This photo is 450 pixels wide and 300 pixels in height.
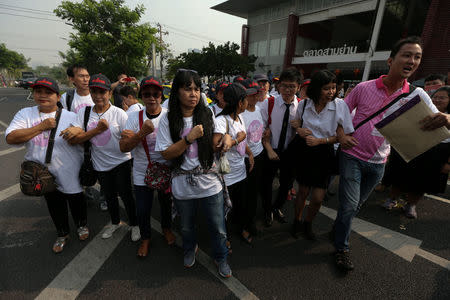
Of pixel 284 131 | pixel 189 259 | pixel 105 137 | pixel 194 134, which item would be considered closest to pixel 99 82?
pixel 105 137

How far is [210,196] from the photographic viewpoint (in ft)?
6.25

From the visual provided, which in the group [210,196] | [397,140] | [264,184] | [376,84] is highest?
[376,84]

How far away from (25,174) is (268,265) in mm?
2688

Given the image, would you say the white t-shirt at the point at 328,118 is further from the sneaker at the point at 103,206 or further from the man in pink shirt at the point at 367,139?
the sneaker at the point at 103,206

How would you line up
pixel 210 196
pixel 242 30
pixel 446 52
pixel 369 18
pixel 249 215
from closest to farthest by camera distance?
1. pixel 210 196
2. pixel 249 215
3. pixel 446 52
4. pixel 369 18
5. pixel 242 30

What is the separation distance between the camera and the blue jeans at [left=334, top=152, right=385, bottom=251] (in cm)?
220

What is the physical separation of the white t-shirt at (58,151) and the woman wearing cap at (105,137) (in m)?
0.13

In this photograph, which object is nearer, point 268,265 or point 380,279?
point 380,279

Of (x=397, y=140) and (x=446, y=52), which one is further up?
(x=446, y=52)

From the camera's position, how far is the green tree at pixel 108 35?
19578 mm

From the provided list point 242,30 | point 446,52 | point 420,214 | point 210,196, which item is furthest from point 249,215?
point 242,30

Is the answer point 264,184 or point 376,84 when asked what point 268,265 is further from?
point 376,84

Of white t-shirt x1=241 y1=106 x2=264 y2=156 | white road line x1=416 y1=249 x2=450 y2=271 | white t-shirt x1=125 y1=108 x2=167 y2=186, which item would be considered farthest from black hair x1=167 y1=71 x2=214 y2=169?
white road line x1=416 y1=249 x2=450 y2=271

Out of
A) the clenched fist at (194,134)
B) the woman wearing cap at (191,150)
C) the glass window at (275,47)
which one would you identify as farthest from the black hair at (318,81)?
the glass window at (275,47)
